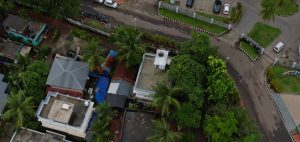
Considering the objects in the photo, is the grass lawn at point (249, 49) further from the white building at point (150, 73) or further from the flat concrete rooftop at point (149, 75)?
the flat concrete rooftop at point (149, 75)

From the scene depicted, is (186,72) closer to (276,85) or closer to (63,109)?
(276,85)

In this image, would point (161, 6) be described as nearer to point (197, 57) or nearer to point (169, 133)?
point (197, 57)

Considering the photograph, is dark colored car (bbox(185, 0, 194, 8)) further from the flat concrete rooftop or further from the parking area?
the flat concrete rooftop

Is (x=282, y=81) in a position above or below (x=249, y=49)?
below

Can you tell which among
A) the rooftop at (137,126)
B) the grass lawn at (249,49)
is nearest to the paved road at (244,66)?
the grass lawn at (249,49)

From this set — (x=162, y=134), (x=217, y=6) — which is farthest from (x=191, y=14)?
(x=162, y=134)

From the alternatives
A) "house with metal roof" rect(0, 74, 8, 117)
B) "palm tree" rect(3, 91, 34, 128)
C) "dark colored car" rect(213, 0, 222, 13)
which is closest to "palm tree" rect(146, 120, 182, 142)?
"palm tree" rect(3, 91, 34, 128)
